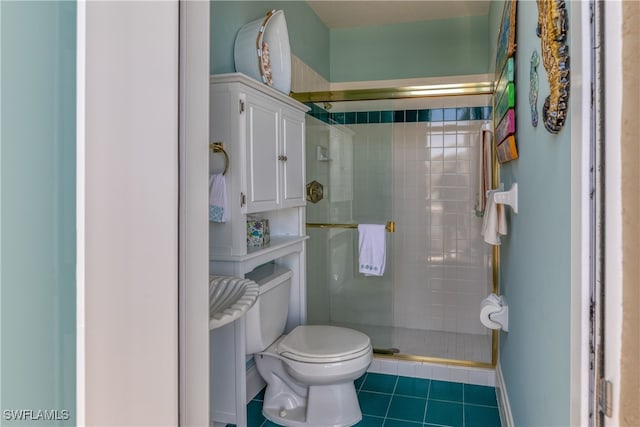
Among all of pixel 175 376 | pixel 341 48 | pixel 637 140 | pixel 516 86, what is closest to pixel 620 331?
pixel 637 140

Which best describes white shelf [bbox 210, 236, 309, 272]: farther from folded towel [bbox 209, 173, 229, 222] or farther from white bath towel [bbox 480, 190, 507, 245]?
white bath towel [bbox 480, 190, 507, 245]

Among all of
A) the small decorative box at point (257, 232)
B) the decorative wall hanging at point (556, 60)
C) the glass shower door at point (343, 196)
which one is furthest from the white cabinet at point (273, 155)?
the decorative wall hanging at point (556, 60)

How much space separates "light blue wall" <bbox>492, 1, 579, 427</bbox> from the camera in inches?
38.7

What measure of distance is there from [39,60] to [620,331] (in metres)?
0.86

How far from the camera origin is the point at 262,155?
2.15m

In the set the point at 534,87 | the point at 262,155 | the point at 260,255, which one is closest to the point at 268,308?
the point at 260,255

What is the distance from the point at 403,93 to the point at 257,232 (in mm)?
1348

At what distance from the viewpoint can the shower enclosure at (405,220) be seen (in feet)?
10.0

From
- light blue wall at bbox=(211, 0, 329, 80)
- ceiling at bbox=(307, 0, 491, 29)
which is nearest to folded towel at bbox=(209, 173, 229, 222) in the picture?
light blue wall at bbox=(211, 0, 329, 80)

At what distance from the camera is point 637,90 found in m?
0.59

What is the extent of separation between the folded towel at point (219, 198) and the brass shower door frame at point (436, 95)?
108cm

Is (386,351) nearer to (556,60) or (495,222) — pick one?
(495,222)

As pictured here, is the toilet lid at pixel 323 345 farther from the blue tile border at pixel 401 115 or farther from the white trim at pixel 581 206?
the white trim at pixel 581 206

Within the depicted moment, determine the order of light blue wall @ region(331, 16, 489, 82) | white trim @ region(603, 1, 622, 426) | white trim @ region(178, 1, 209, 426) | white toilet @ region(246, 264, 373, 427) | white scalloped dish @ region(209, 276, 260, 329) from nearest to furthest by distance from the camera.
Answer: white trim @ region(603, 1, 622, 426)
white trim @ region(178, 1, 209, 426)
white scalloped dish @ region(209, 276, 260, 329)
white toilet @ region(246, 264, 373, 427)
light blue wall @ region(331, 16, 489, 82)
